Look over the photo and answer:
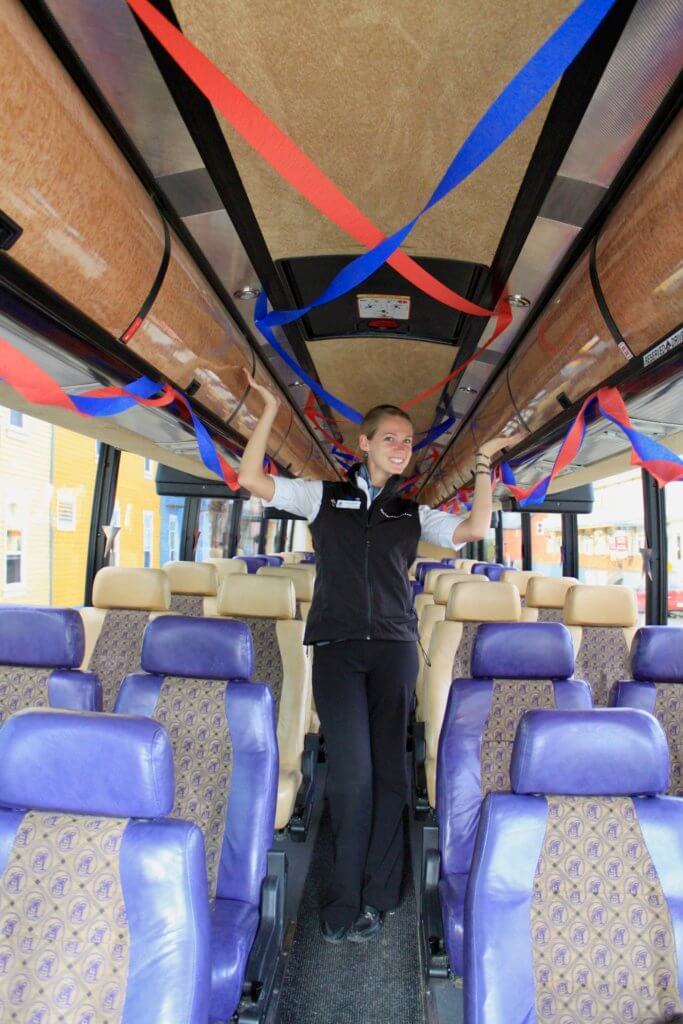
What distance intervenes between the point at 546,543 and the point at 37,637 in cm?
791

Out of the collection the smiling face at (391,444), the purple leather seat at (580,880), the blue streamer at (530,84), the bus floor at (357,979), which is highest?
the blue streamer at (530,84)

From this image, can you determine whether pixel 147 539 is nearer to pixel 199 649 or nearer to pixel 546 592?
pixel 546 592

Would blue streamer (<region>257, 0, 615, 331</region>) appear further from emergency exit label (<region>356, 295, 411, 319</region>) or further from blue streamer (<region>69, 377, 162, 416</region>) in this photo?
emergency exit label (<region>356, 295, 411, 319</region>)

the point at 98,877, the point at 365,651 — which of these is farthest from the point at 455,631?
the point at 98,877

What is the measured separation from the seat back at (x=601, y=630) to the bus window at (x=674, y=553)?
87 cm

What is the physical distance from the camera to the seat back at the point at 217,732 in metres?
2.47

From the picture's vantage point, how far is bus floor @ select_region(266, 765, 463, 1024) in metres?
2.68

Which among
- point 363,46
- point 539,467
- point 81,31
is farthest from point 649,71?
point 539,467

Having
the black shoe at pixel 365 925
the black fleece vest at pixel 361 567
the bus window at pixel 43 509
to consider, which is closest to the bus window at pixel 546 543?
the bus window at pixel 43 509

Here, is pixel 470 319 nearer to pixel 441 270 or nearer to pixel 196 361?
pixel 441 270

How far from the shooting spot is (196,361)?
313cm

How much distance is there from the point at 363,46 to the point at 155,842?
1.89 m

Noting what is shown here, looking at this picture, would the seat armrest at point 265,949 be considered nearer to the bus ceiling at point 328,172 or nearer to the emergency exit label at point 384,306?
the bus ceiling at point 328,172

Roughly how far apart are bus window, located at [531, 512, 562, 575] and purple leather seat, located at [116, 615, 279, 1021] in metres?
6.68
